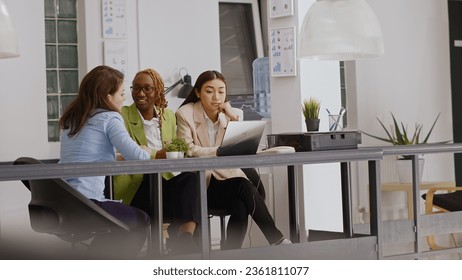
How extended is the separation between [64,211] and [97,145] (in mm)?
523

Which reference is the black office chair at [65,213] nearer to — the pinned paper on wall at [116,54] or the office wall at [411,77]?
the pinned paper on wall at [116,54]

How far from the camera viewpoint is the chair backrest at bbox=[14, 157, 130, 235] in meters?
4.13

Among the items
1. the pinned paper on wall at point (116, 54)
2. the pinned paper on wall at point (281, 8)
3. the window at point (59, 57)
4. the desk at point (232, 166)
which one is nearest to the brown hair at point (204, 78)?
the pinned paper on wall at point (281, 8)

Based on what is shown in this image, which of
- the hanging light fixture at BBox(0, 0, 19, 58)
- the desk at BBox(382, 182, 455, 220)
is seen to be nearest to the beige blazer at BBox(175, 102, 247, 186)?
the hanging light fixture at BBox(0, 0, 19, 58)

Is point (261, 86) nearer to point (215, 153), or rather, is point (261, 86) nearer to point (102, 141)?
point (215, 153)

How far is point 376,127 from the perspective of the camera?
852cm

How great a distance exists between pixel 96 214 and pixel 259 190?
5.79ft

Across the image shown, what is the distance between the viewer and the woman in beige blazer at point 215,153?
5.39 metres

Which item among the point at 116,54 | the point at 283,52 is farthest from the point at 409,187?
the point at 116,54

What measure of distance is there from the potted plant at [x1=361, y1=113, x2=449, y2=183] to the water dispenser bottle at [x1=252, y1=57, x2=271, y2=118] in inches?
37.7

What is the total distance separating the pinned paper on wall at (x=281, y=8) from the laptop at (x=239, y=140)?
1753mm

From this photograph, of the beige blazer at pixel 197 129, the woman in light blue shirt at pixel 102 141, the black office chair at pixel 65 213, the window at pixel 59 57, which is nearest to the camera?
the black office chair at pixel 65 213

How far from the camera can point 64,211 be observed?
4184mm
